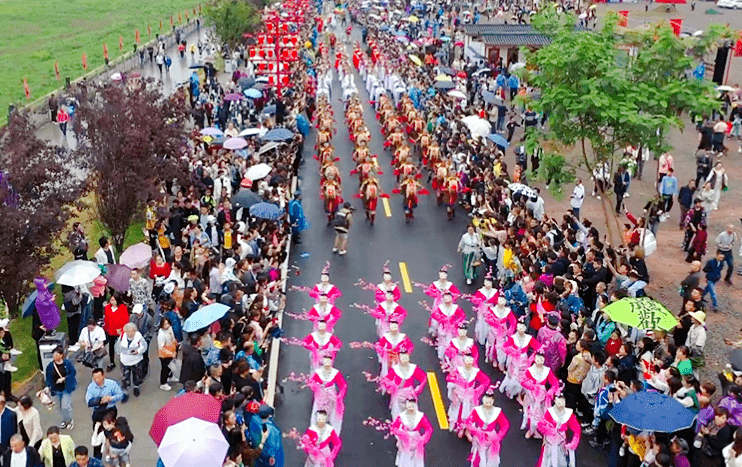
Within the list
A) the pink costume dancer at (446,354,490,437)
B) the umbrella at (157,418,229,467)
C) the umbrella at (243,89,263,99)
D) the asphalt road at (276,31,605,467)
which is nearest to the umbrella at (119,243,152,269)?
the asphalt road at (276,31,605,467)

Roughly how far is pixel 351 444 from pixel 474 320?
4.73 m

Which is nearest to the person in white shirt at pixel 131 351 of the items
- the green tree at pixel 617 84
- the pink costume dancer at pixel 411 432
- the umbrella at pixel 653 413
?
the pink costume dancer at pixel 411 432

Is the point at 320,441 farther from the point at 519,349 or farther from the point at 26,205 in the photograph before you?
the point at 26,205

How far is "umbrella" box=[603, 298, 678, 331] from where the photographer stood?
36.1 feet

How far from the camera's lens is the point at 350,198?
74.5ft

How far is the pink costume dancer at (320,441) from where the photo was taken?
377 inches

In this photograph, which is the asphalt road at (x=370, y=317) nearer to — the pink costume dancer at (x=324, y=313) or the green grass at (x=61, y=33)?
the pink costume dancer at (x=324, y=313)

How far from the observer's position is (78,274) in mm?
12641

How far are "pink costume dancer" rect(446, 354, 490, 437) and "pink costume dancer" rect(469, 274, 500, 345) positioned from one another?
2185 mm

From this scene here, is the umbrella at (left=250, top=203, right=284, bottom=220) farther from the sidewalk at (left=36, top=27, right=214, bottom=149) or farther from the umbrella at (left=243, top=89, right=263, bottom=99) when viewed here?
the sidewalk at (left=36, top=27, right=214, bottom=149)

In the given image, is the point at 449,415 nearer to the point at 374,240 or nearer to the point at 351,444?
the point at 351,444

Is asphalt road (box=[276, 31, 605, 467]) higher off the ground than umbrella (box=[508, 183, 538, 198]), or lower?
lower

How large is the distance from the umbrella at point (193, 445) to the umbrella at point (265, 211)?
26.3ft

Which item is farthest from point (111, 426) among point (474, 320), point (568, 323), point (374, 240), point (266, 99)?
point (266, 99)
